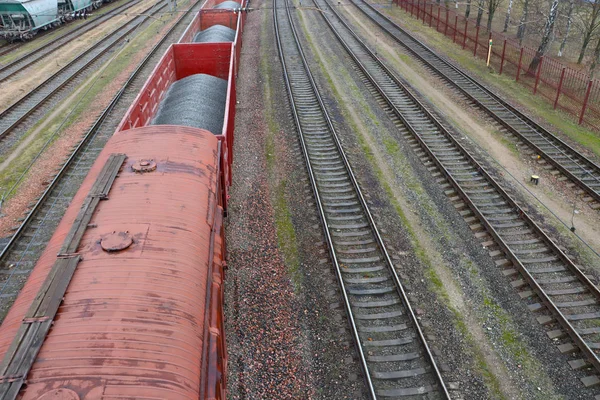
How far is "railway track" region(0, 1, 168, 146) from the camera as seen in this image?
59.0 feet

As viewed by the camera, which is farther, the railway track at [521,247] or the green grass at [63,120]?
the green grass at [63,120]

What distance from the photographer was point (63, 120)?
18.0 meters

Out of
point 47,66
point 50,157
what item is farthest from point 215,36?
point 50,157

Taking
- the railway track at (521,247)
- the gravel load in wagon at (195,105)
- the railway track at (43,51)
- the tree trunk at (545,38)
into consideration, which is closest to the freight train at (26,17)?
the railway track at (43,51)

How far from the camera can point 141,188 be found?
23.9ft

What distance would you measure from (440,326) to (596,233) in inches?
222

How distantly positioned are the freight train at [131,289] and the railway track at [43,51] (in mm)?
20283

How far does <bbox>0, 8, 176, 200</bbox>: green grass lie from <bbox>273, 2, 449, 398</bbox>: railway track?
9.29 meters

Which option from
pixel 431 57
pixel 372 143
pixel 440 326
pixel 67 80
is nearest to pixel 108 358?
pixel 440 326

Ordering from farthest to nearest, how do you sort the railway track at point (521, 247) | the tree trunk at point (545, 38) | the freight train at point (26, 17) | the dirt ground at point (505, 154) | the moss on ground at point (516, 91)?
the freight train at point (26, 17) → the tree trunk at point (545, 38) → the moss on ground at point (516, 91) → the dirt ground at point (505, 154) → the railway track at point (521, 247)

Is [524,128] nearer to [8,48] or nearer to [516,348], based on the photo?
[516,348]

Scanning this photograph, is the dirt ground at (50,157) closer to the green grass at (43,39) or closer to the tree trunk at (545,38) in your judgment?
the green grass at (43,39)

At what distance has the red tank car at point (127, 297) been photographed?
14.4 feet

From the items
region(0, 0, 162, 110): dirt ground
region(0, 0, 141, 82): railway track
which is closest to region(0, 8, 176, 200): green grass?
region(0, 0, 162, 110): dirt ground
